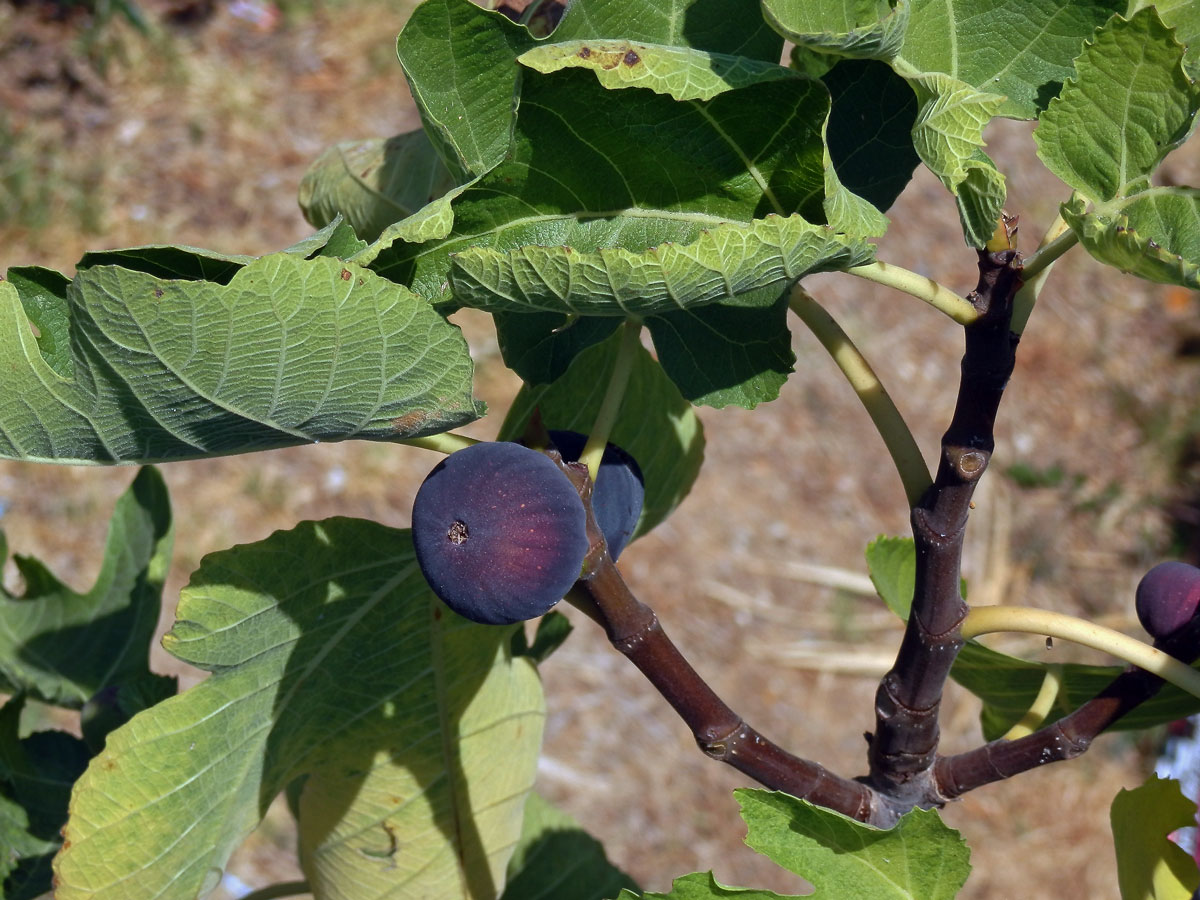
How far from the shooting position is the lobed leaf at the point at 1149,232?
433 millimetres

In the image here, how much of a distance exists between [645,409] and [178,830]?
430 mm

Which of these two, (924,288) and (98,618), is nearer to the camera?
(924,288)

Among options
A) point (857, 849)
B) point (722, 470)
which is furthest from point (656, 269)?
point (722, 470)

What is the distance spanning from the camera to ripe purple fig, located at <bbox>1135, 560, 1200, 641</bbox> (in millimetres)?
627

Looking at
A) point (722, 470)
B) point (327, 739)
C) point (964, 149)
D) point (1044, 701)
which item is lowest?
point (722, 470)

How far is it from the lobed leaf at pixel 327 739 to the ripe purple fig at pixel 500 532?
139 mm

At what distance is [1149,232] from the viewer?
0.50 meters

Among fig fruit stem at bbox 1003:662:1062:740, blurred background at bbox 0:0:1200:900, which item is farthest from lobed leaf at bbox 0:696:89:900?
blurred background at bbox 0:0:1200:900

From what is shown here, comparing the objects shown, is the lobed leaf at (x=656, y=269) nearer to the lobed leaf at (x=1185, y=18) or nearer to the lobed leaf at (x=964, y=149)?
the lobed leaf at (x=964, y=149)

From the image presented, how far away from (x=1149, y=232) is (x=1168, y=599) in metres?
0.24

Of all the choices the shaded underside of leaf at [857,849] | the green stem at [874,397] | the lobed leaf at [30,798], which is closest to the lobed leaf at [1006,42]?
the green stem at [874,397]

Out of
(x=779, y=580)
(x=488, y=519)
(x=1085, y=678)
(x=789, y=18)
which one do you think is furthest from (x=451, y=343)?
(x=779, y=580)

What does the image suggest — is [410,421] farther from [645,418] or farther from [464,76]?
[645,418]

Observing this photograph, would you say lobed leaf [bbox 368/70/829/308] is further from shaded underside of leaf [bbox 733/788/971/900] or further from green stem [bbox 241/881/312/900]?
green stem [bbox 241/881/312/900]
